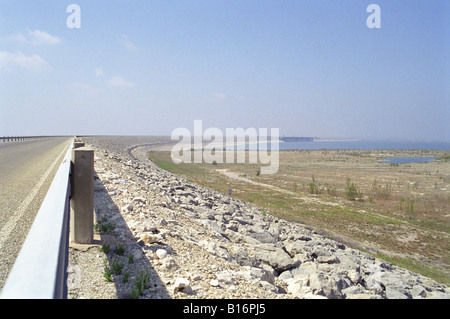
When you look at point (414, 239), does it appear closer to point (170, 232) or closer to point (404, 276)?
point (404, 276)

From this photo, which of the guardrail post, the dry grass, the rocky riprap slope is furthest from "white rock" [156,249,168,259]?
the dry grass

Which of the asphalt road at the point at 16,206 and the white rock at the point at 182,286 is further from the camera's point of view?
the asphalt road at the point at 16,206

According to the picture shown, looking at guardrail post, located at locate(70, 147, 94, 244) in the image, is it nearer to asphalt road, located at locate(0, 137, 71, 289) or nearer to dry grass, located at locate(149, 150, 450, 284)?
asphalt road, located at locate(0, 137, 71, 289)

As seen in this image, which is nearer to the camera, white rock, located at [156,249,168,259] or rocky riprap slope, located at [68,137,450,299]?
rocky riprap slope, located at [68,137,450,299]

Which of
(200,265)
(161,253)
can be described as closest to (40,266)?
(161,253)

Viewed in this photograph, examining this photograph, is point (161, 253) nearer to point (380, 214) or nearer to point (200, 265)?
point (200, 265)

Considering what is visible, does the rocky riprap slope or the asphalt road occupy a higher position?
the asphalt road

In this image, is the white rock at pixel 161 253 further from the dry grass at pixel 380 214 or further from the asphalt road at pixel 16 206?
the dry grass at pixel 380 214

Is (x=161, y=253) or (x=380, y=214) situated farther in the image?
(x=380, y=214)

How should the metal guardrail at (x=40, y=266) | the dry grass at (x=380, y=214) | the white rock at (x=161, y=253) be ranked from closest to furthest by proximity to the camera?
the metal guardrail at (x=40, y=266) < the white rock at (x=161, y=253) < the dry grass at (x=380, y=214)

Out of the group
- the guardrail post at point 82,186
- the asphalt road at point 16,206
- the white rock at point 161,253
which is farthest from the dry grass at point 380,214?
the asphalt road at point 16,206

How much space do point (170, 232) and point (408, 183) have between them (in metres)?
33.6
